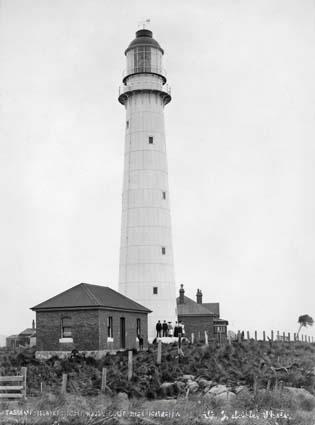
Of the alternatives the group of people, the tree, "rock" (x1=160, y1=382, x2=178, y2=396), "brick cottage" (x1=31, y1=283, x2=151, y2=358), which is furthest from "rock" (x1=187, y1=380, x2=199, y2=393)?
the tree

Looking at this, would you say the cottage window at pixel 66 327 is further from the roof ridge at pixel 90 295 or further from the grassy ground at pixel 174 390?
the grassy ground at pixel 174 390

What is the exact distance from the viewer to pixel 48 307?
1318 inches

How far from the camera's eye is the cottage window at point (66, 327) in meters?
33.3

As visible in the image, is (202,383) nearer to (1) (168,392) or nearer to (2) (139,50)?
(1) (168,392)

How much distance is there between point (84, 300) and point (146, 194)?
11004mm

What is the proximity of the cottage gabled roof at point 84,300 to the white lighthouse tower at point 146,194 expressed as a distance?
16.2ft

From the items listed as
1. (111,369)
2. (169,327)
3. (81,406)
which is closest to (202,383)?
(111,369)

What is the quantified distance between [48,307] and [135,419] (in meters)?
16.0

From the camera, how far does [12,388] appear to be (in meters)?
22.5

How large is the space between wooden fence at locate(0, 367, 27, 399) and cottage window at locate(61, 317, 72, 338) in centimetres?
927

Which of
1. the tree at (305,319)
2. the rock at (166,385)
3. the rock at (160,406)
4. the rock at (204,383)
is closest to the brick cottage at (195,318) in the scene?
the rock at (204,383)

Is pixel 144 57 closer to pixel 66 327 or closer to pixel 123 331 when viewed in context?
pixel 123 331

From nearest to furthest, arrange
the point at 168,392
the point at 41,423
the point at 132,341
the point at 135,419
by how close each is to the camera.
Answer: the point at 41,423, the point at 135,419, the point at 168,392, the point at 132,341

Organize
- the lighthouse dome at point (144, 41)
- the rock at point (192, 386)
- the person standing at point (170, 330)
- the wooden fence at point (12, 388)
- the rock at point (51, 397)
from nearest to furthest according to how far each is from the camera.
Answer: the rock at point (51, 397) < the wooden fence at point (12, 388) < the rock at point (192, 386) < the person standing at point (170, 330) < the lighthouse dome at point (144, 41)
